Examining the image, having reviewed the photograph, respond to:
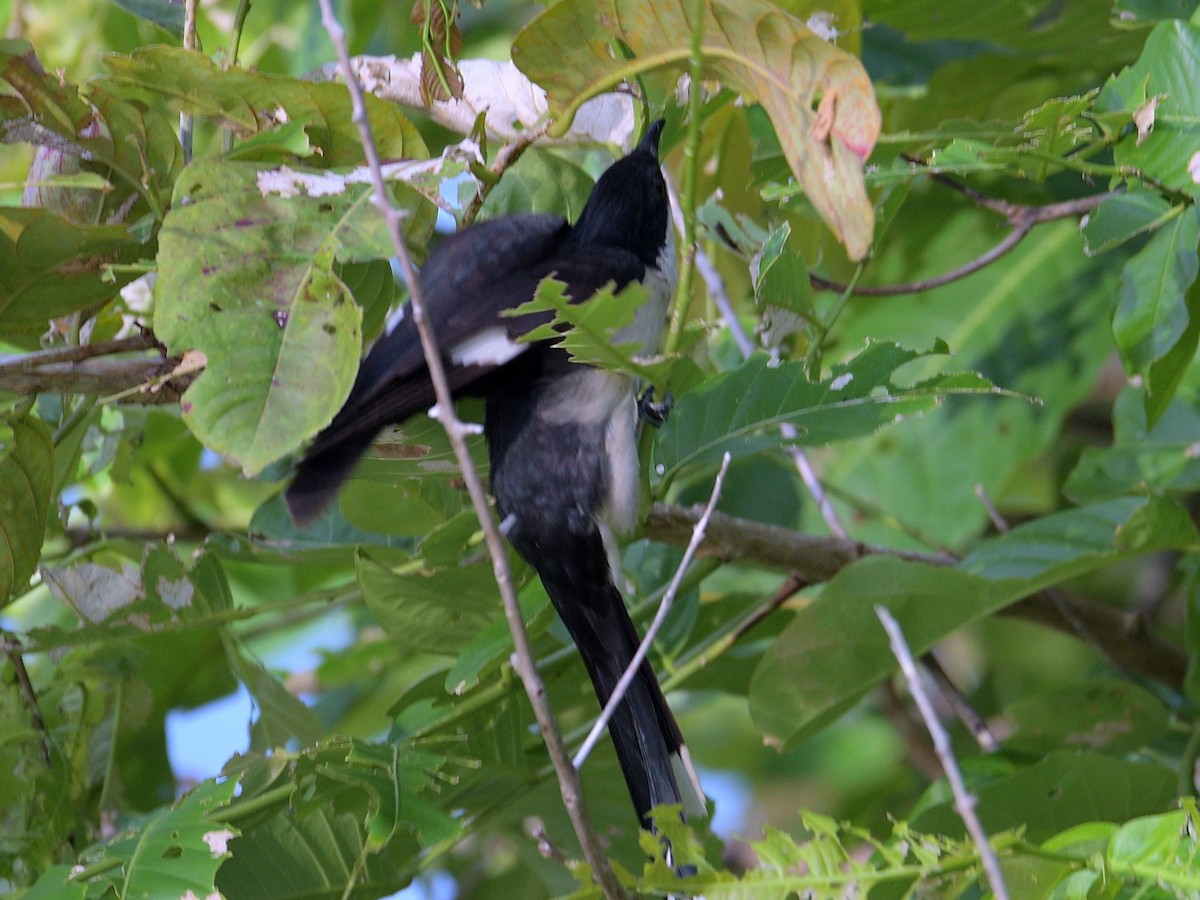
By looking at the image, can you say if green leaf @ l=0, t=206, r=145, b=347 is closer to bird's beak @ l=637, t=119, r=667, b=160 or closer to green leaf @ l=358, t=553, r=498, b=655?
green leaf @ l=358, t=553, r=498, b=655

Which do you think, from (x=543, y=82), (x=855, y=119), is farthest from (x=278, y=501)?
(x=855, y=119)

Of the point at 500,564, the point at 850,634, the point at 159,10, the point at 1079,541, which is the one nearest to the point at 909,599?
the point at 850,634

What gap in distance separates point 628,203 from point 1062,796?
880mm

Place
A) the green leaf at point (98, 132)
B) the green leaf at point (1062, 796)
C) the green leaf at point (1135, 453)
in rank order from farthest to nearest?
the green leaf at point (1135, 453) < the green leaf at point (1062, 796) < the green leaf at point (98, 132)

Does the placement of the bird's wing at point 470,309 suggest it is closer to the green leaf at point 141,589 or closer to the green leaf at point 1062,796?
the green leaf at point 141,589

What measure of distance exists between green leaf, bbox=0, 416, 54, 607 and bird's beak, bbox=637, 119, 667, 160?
76 centimetres

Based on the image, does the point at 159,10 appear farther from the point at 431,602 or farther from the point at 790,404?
the point at 790,404

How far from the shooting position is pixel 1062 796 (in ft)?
4.37

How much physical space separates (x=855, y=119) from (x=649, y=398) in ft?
1.72

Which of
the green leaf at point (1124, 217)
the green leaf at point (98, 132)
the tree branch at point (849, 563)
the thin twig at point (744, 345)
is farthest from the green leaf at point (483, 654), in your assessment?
the green leaf at point (1124, 217)

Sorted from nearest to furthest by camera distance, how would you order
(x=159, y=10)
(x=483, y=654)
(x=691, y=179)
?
(x=691, y=179) → (x=483, y=654) → (x=159, y=10)

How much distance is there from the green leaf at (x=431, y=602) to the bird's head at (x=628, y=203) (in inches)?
18.4

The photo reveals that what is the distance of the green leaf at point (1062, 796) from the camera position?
4.33 ft

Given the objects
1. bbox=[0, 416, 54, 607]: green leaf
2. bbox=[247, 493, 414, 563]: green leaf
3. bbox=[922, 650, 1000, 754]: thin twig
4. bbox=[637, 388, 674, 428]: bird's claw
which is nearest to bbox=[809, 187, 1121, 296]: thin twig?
bbox=[637, 388, 674, 428]: bird's claw
